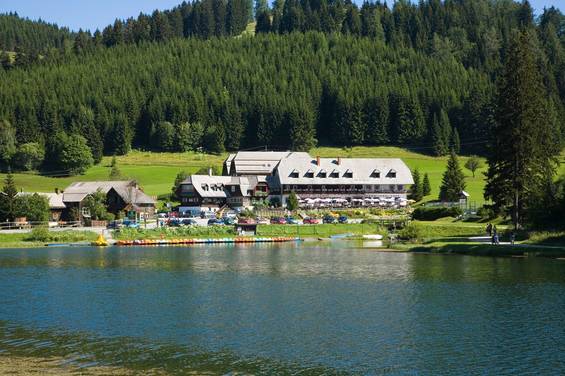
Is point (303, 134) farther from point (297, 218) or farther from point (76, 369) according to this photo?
point (76, 369)

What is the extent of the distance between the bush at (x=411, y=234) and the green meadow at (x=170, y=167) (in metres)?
40.2

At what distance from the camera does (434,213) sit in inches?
3595

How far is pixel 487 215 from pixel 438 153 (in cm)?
8665

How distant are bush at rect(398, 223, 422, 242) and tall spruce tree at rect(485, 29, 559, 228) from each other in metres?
9.32

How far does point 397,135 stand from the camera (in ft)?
588

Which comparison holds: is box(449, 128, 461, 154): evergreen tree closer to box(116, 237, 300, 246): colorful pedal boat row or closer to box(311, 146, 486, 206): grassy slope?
box(311, 146, 486, 206): grassy slope

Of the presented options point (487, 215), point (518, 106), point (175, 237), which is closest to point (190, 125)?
point (175, 237)

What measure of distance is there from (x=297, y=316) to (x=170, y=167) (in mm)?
125818

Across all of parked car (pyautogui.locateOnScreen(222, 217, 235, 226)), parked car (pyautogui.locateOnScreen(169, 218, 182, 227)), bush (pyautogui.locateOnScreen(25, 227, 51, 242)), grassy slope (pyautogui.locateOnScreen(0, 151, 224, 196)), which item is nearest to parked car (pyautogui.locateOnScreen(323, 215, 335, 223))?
parked car (pyautogui.locateOnScreen(222, 217, 235, 226))

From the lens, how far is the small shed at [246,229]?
94562mm

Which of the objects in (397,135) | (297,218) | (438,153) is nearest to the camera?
(297,218)

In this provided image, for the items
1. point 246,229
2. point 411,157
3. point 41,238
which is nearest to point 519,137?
point 246,229

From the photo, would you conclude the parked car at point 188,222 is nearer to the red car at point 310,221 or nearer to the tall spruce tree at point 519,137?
the red car at point 310,221

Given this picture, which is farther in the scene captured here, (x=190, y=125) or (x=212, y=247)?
(x=190, y=125)
